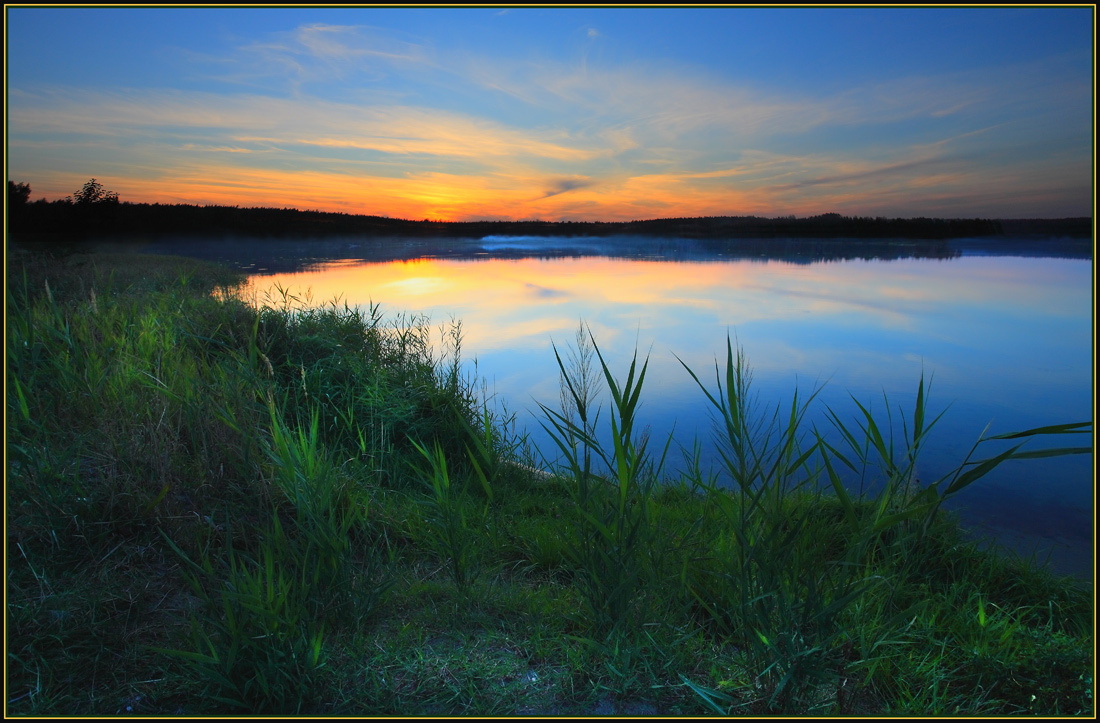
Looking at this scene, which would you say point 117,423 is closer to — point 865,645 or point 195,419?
point 195,419

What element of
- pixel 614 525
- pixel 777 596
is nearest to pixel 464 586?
pixel 614 525

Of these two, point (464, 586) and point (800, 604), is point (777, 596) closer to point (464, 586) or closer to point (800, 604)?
point (800, 604)

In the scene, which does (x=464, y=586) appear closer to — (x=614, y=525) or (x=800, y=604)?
(x=614, y=525)

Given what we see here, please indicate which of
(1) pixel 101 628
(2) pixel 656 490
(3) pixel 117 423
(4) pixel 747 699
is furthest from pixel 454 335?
(4) pixel 747 699

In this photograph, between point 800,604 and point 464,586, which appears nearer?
point 800,604

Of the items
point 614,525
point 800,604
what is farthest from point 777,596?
point 614,525

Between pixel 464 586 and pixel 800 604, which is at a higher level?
pixel 800 604

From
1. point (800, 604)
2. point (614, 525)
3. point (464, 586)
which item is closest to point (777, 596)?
point (800, 604)

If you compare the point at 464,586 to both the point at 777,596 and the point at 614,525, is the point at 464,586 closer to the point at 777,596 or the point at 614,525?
the point at 614,525

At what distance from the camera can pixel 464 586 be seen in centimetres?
232

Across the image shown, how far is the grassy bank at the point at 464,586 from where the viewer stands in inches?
71.4

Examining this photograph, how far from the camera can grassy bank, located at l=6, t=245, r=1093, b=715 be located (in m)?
1.81

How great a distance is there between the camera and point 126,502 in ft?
8.39

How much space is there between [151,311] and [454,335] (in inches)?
109
